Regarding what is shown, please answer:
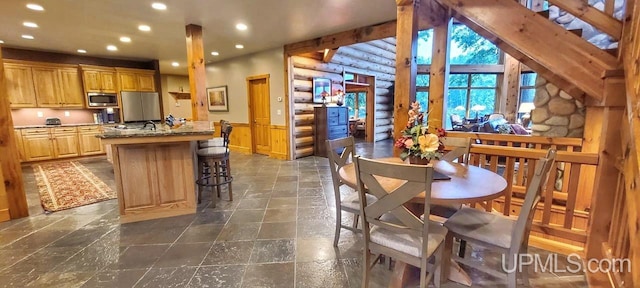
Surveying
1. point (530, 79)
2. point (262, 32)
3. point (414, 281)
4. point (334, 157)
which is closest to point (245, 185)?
point (334, 157)

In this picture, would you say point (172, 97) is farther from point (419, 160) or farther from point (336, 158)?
point (419, 160)

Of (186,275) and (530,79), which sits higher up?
(530,79)

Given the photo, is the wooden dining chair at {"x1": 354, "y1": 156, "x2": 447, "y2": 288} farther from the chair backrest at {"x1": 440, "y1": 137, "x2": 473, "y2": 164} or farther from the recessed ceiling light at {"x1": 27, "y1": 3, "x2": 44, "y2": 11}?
the recessed ceiling light at {"x1": 27, "y1": 3, "x2": 44, "y2": 11}

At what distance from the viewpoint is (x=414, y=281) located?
1855mm

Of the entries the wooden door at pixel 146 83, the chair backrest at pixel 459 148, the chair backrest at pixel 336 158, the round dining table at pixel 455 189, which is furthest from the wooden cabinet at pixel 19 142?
the chair backrest at pixel 459 148

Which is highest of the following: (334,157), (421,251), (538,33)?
(538,33)

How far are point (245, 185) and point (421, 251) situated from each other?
10.6ft

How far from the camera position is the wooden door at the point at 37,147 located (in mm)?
5641

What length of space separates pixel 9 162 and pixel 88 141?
13.5ft

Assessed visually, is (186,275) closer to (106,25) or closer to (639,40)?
(639,40)

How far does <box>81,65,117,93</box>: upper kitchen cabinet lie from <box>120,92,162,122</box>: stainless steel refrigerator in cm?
34

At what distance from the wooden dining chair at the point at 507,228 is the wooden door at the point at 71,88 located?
8233 millimetres

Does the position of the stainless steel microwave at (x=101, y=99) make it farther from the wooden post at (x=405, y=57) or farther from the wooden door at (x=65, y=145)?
the wooden post at (x=405, y=57)

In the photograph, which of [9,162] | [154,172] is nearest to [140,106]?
[9,162]
